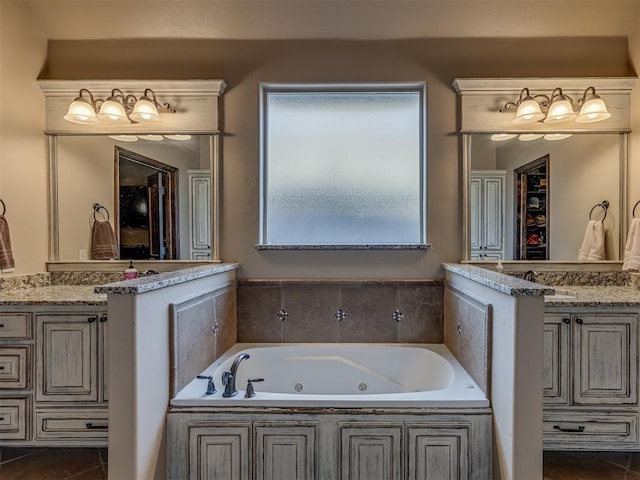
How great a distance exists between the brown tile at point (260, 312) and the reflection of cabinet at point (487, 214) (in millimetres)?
1420

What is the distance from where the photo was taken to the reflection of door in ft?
8.65

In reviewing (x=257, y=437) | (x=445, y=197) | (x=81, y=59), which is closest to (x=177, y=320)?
(x=257, y=437)

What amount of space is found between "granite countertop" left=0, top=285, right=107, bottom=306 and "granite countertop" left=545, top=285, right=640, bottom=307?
2.46m

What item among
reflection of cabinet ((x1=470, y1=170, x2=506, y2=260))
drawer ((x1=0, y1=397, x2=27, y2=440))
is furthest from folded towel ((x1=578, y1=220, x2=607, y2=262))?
drawer ((x1=0, y1=397, x2=27, y2=440))

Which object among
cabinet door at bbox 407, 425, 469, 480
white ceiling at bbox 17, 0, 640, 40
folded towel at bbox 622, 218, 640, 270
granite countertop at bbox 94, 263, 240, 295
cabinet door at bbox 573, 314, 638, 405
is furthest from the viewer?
white ceiling at bbox 17, 0, 640, 40

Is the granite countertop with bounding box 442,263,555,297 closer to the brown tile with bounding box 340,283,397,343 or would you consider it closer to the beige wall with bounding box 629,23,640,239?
the brown tile with bounding box 340,283,397,343

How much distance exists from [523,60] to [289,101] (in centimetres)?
164

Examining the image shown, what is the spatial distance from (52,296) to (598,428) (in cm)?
312

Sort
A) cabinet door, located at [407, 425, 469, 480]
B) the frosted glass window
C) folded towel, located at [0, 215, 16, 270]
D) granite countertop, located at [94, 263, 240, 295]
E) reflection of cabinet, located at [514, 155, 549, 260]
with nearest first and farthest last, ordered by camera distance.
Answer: granite countertop, located at [94, 263, 240, 295]
cabinet door, located at [407, 425, 469, 480]
folded towel, located at [0, 215, 16, 270]
reflection of cabinet, located at [514, 155, 549, 260]
the frosted glass window

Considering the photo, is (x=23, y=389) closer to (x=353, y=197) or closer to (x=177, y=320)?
(x=177, y=320)

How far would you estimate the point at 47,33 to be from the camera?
102 inches

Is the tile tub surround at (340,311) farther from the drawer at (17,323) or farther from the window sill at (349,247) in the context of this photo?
the drawer at (17,323)

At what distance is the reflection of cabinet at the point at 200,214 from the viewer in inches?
103

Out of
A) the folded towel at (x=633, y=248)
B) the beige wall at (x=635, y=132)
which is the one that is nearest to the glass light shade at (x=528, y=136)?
the beige wall at (x=635, y=132)
